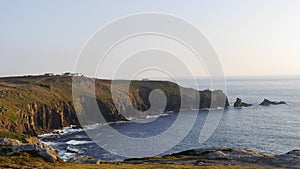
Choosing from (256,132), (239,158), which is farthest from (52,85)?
(239,158)

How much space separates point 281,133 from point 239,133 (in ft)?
45.6

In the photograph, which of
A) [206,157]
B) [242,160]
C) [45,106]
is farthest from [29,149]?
[45,106]

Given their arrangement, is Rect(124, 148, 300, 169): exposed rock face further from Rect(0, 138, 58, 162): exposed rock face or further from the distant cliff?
the distant cliff

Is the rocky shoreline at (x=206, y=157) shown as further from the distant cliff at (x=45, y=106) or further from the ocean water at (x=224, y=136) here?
the distant cliff at (x=45, y=106)

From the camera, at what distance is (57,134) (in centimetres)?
12194

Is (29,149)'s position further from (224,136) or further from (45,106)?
(45,106)

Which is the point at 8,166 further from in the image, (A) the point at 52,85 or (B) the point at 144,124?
(A) the point at 52,85

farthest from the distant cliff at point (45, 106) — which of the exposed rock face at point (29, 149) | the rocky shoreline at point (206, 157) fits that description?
the exposed rock face at point (29, 149)

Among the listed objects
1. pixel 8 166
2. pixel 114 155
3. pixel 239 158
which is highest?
pixel 8 166

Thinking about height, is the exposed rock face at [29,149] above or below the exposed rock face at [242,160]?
above

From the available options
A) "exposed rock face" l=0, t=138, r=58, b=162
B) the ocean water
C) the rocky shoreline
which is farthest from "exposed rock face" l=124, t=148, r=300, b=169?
the ocean water

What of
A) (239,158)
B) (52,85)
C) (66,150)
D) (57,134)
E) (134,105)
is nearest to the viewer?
(239,158)

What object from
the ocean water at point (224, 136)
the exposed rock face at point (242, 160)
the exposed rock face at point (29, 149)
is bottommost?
the ocean water at point (224, 136)

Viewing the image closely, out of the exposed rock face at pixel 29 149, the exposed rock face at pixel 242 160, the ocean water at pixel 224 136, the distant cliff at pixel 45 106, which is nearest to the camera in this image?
the exposed rock face at pixel 29 149
